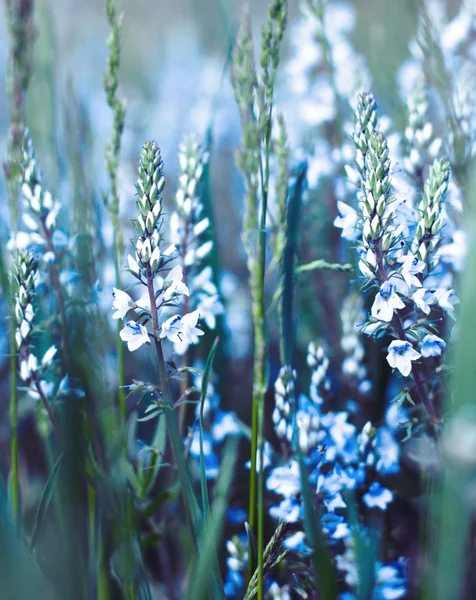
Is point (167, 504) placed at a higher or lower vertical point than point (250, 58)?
lower

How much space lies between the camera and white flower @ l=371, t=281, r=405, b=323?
3.62 feet

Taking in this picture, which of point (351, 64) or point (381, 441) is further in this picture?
point (351, 64)

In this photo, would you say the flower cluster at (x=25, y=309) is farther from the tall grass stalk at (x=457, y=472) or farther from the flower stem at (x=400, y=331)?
the tall grass stalk at (x=457, y=472)

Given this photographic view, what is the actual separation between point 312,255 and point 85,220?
1411 millimetres

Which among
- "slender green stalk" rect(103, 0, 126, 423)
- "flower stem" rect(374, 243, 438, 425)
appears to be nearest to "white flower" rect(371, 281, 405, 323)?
"flower stem" rect(374, 243, 438, 425)

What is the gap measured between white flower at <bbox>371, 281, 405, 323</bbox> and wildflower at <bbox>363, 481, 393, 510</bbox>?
17.3 inches

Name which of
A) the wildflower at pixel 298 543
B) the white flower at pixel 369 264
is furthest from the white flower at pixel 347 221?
the wildflower at pixel 298 543

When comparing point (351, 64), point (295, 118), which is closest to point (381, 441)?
point (351, 64)

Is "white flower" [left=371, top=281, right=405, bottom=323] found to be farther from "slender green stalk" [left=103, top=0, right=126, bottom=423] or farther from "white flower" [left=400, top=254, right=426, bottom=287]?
"slender green stalk" [left=103, top=0, right=126, bottom=423]

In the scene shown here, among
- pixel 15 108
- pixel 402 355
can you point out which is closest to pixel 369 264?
pixel 402 355

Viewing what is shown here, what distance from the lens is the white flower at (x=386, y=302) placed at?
1104mm

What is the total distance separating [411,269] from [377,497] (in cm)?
54

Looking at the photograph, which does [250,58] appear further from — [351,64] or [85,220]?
[351,64]

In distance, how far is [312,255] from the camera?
8.21 feet
